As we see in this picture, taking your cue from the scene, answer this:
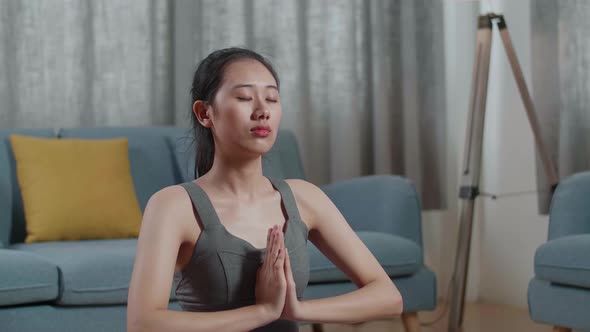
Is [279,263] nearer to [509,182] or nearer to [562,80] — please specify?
[562,80]

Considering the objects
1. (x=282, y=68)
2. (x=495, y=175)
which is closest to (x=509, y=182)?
(x=495, y=175)

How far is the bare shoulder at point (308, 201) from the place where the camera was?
1377 millimetres

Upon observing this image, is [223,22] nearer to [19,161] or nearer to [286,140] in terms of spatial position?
[286,140]

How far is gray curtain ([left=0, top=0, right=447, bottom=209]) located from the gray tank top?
2537 millimetres

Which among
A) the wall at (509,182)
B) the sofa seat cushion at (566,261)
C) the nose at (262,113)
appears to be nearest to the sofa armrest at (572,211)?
the sofa seat cushion at (566,261)

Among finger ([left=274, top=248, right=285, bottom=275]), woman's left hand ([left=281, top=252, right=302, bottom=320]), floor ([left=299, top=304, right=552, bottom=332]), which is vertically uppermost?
finger ([left=274, top=248, right=285, bottom=275])

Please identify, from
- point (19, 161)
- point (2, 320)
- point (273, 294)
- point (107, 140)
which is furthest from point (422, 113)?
point (273, 294)

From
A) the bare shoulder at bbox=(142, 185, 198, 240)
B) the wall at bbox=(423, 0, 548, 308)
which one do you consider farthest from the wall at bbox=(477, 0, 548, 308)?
the bare shoulder at bbox=(142, 185, 198, 240)

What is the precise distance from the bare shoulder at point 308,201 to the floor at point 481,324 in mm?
2197

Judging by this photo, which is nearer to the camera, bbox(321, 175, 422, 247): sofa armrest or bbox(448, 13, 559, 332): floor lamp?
bbox(321, 175, 422, 247): sofa armrest

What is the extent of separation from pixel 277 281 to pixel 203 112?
1.09ft

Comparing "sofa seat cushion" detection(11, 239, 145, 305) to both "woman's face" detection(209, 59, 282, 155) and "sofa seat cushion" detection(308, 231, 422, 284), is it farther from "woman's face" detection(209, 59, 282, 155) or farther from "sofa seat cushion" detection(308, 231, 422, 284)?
"woman's face" detection(209, 59, 282, 155)

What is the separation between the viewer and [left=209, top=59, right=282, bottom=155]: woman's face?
1.27 meters

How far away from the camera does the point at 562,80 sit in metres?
3.69
